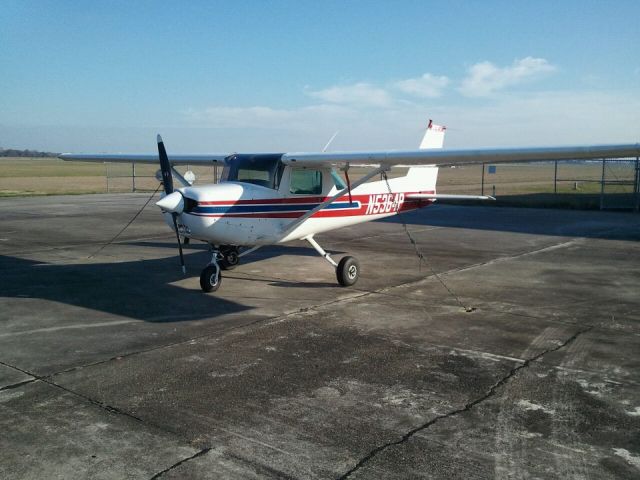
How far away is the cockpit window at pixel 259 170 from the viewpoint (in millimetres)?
9852

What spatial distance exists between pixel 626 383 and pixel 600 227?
15.4 m

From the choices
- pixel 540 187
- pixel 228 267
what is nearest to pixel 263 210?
pixel 228 267

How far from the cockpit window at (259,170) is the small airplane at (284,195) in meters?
0.02

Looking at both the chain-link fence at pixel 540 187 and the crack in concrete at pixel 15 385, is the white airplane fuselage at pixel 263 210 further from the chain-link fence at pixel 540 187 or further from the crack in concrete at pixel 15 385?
the crack in concrete at pixel 15 385

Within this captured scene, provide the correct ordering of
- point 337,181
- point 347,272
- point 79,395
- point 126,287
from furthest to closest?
point 337,181
point 347,272
point 126,287
point 79,395

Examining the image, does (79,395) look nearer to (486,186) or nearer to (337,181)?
(337,181)

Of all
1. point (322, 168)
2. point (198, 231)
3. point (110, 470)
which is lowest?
point (110, 470)

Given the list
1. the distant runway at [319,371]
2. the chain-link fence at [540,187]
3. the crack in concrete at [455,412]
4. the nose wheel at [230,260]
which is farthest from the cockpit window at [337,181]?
the crack in concrete at [455,412]

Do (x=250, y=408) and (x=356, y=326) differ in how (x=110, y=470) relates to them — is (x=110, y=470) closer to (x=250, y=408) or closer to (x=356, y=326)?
(x=250, y=408)

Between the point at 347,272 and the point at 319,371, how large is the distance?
14.1ft

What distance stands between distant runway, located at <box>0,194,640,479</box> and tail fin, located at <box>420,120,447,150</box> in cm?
301

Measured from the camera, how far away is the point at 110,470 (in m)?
4.01

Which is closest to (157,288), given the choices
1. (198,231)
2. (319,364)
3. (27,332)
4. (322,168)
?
(198,231)

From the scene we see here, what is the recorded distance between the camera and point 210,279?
9469 mm
